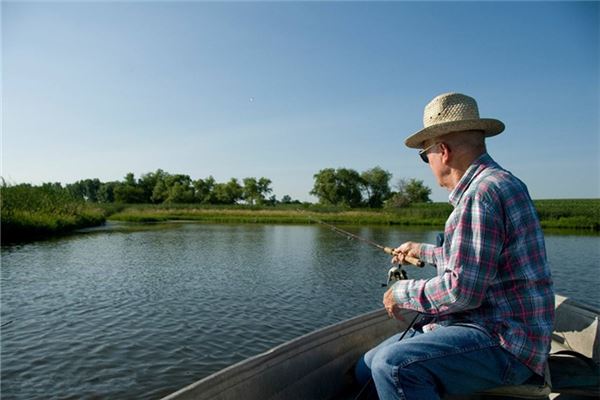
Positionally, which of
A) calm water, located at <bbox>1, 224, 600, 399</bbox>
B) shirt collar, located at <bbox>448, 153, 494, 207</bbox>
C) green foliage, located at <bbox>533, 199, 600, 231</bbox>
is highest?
shirt collar, located at <bbox>448, 153, 494, 207</bbox>

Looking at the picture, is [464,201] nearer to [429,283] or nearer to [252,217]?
[429,283]

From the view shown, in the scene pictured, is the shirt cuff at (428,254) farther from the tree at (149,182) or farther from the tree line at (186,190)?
the tree at (149,182)

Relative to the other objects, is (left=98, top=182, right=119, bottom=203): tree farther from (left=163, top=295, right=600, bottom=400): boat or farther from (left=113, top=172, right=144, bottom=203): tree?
(left=163, top=295, right=600, bottom=400): boat

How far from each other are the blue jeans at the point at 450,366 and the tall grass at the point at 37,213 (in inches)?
1069

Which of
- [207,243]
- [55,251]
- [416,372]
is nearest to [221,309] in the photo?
[416,372]

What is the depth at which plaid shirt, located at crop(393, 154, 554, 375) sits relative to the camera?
85.6 inches

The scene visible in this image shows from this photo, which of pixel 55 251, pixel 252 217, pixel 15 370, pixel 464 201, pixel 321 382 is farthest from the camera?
pixel 252 217

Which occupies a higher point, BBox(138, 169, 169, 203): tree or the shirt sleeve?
BBox(138, 169, 169, 203): tree

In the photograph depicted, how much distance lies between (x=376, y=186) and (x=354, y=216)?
152 ft

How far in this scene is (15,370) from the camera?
668 centimetres

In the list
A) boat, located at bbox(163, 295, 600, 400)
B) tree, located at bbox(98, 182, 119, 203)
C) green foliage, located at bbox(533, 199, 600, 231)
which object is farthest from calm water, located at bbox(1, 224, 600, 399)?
tree, located at bbox(98, 182, 119, 203)

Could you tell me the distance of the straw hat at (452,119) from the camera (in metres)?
2.51

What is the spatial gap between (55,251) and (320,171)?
8279 cm

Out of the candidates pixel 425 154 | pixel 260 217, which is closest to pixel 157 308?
pixel 425 154
